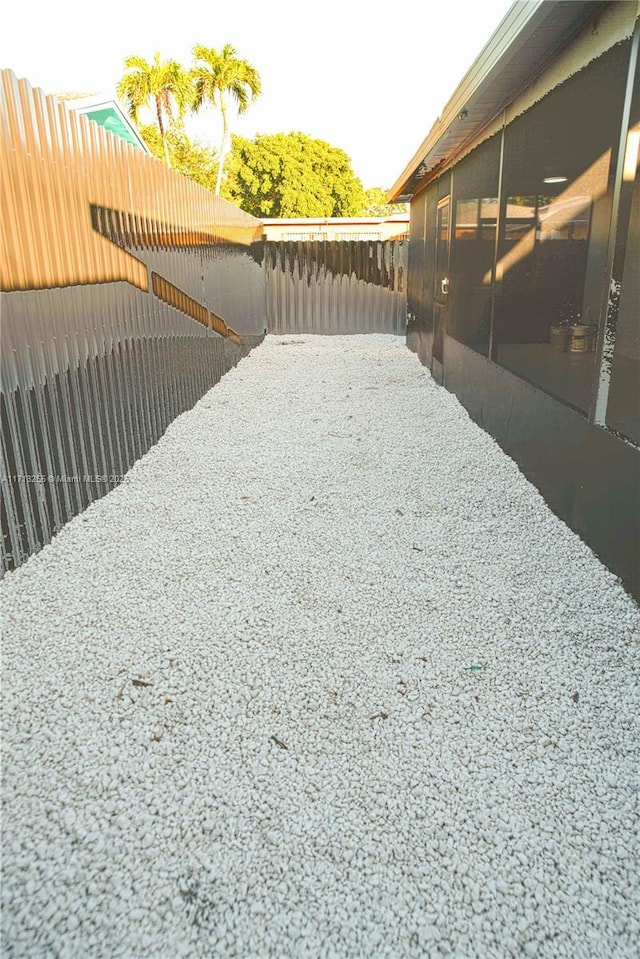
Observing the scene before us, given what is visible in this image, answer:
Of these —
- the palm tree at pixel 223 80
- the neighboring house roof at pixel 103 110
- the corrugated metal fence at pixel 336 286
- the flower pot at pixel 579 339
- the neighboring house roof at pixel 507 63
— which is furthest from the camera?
the palm tree at pixel 223 80

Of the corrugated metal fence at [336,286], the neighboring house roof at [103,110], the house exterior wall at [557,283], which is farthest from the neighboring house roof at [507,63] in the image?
the neighboring house roof at [103,110]

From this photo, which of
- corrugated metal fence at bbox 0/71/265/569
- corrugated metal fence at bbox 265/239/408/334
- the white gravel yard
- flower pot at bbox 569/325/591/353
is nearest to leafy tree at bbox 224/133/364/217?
corrugated metal fence at bbox 265/239/408/334

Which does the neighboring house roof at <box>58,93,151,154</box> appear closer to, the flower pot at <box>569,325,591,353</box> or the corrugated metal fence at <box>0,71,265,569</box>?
the corrugated metal fence at <box>0,71,265,569</box>

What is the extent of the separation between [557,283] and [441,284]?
1.47 metres

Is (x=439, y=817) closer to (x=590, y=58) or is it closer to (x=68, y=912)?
(x=68, y=912)

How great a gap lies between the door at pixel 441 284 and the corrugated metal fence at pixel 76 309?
129 inches

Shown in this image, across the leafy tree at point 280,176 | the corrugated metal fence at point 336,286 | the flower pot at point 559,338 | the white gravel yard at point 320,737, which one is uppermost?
the leafy tree at point 280,176

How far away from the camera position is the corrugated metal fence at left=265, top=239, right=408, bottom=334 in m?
12.1

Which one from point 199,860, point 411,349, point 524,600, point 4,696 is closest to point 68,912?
point 199,860

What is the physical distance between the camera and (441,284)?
7.68 m

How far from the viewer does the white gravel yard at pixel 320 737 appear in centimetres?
140

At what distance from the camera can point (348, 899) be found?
1.44 meters

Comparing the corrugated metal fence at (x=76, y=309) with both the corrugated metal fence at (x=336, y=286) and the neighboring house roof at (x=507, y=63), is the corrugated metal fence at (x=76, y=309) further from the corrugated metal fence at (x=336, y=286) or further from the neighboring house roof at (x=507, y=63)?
the corrugated metal fence at (x=336, y=286)

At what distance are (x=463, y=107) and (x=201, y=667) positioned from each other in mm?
4926
